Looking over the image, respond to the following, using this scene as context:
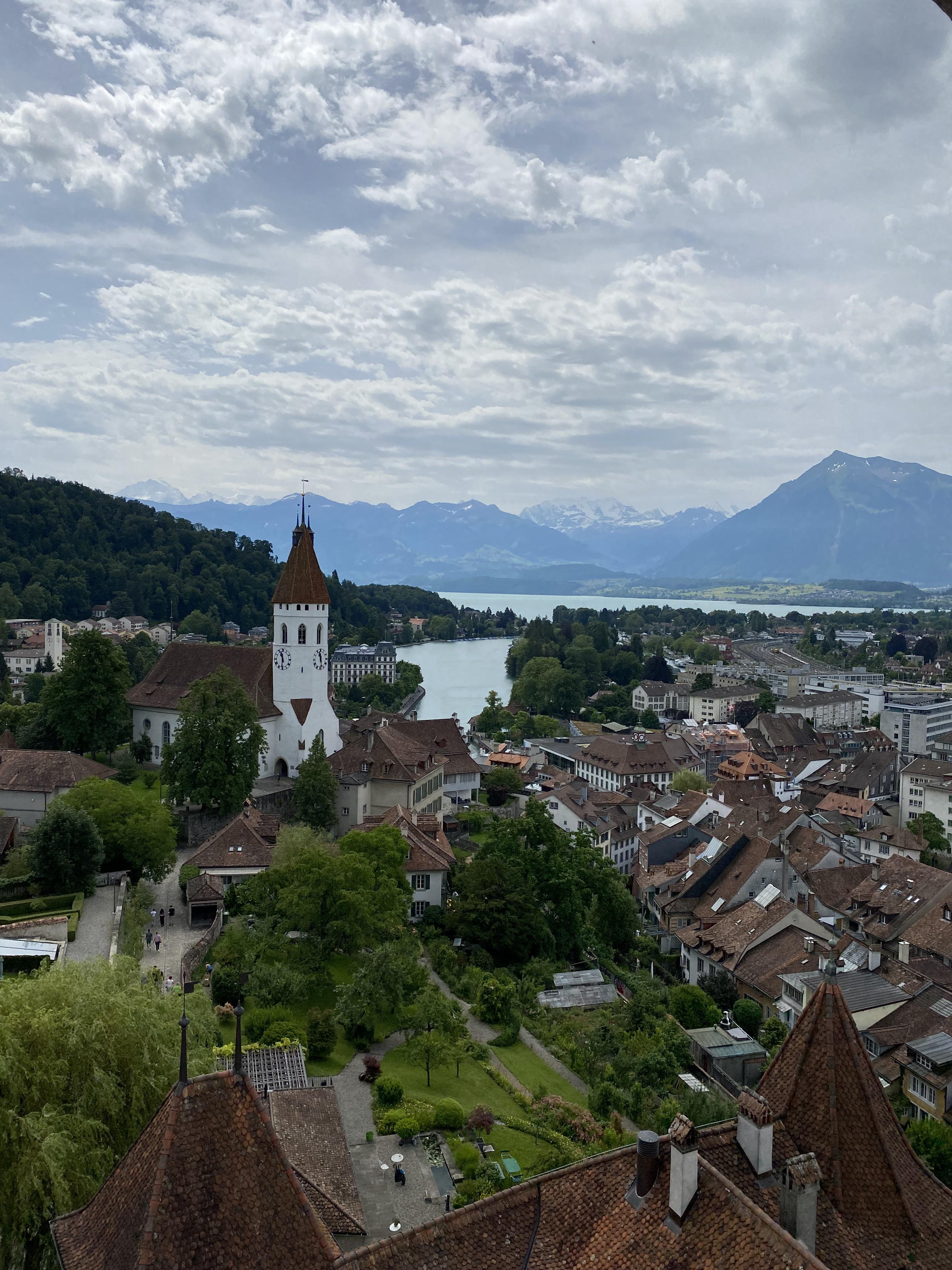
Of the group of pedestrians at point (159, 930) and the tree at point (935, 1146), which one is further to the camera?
the group of pedestrians at point (159, 930)

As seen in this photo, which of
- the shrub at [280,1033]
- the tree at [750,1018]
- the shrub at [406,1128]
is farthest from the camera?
the tree at [750,1018]

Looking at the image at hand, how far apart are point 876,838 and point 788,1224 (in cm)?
4419

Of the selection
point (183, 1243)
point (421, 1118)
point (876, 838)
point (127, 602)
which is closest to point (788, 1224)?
point (183, 1243)

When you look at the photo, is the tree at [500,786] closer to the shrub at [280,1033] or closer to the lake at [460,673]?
the lake at [460,673]

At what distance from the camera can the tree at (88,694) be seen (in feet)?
122

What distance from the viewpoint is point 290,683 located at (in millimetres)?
39125

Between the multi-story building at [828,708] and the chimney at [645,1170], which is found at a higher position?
the chimney at [645,1170]

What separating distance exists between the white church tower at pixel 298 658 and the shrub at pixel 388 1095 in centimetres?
2175

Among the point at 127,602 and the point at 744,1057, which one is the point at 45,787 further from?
the point at 127,602

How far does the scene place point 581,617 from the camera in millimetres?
162000

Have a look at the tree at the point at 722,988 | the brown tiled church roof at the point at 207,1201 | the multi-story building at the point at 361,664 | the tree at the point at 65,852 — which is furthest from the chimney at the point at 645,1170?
the multi-story building at the point at 361,664

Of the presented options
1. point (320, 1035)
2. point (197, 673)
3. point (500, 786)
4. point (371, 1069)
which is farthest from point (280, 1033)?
point (500, 786)

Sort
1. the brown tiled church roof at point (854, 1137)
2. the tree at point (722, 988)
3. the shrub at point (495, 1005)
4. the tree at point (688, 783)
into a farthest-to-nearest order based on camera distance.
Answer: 1. the tree at point (688, 783)
2. the tree at point (722, 988)
3. the shrub at point (495, 1005)
4. the brown tiled church roof at point (854, 1137)

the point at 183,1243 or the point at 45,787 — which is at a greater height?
the point at 183,1243
